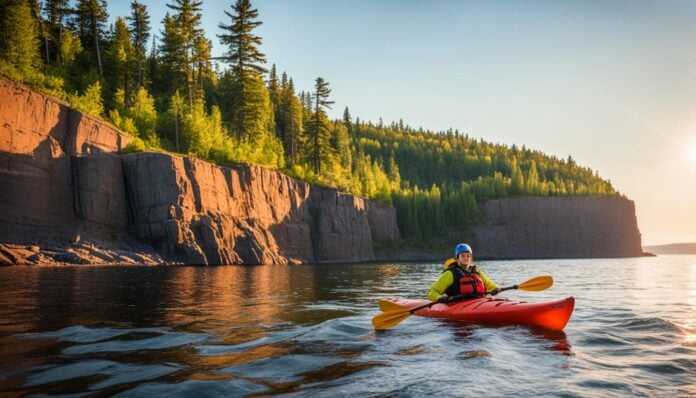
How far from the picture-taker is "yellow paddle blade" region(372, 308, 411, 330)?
1150cm

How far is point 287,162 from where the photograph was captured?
73312 mm

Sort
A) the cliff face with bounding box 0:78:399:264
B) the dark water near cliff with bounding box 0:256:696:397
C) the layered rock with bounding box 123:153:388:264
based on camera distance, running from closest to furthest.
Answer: the dark water near cliff with bounding box 0:256:696:397 → the cliff face with bounding box 0:78:399:264 → the layered rock with bounding box 123:153:388:264

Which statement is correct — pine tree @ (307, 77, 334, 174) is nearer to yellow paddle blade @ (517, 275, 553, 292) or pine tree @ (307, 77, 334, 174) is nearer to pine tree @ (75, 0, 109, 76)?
pine tree @ (75, 0, 109, 76)

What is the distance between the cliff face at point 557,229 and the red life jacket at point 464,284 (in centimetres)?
9425

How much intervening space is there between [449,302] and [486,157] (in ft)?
542

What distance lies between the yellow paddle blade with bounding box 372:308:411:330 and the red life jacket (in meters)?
1.92

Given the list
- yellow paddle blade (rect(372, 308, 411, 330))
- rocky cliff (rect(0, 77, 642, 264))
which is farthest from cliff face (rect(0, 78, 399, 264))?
yellow paddle blade (rect(372, 308, 411, 330))

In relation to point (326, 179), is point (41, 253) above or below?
below

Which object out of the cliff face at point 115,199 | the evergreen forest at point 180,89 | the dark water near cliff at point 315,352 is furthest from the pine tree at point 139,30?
the dark water near cliff at point 315,352

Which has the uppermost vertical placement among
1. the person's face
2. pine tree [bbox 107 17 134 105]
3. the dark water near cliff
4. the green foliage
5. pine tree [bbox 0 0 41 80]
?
pine tree [bbox 107 17 134 105]

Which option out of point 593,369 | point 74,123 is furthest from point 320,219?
point 593,369

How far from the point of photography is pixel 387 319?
11594mm

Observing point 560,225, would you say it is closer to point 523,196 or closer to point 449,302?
point 523,196

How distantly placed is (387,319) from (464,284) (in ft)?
8.25
